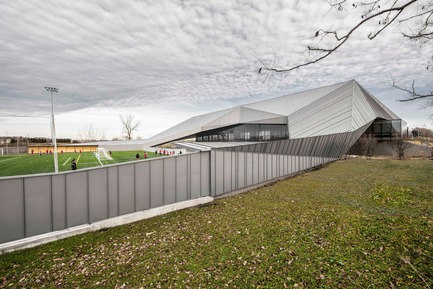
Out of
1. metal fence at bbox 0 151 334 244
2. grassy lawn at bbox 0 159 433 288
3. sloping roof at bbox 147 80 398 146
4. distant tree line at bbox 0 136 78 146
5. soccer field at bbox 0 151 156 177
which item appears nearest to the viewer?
grassy lawn at bbox 0 159 433 288

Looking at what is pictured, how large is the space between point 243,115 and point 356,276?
98.7ft

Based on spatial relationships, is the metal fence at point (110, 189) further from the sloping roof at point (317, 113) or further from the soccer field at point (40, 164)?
the soccer field at point (40, 164)

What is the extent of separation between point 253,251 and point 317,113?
21929mm

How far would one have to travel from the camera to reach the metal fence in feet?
18.2

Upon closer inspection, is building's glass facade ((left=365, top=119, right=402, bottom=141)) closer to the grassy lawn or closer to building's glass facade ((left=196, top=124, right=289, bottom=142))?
building's glass facade ((left=196, top=124, right=289, bottom=142))

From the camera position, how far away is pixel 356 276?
12.4 ft

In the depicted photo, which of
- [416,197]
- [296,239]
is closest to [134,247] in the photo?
[296,239]

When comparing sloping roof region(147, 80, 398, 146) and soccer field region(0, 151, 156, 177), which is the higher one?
sloping roof region(147, 80, 398, 146)

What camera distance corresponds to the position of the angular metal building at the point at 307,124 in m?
15.1

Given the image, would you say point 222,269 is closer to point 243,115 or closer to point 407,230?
point 407,230

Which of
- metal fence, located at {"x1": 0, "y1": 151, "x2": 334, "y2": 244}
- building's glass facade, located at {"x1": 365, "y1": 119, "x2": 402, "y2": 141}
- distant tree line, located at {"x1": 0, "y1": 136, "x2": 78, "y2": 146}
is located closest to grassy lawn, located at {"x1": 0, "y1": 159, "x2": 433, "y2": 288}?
metal fence, located at {"x1": 0, "y1": 151, "x2": 334, "y2": 244}

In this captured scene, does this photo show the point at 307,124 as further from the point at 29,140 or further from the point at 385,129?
the point at 29,140

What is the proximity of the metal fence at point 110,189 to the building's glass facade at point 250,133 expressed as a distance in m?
17.2

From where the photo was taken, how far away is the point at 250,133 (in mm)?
31188
